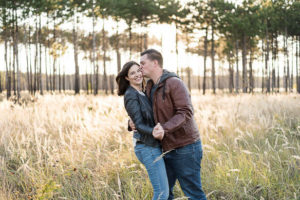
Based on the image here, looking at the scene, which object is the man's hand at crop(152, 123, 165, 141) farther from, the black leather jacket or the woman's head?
the woman's head

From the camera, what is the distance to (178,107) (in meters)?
2.44

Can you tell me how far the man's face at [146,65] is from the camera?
2623 millimetres

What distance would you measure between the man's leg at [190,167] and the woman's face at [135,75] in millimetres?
831

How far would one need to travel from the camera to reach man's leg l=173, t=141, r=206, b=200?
254cm

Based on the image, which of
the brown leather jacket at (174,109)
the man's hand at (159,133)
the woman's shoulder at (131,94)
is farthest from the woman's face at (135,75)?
the man's hand at (159,133)

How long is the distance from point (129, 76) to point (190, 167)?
1.14 meters

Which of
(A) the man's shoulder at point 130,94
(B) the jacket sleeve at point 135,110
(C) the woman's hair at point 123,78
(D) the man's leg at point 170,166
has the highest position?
(C) the woman's hair at point 123,78

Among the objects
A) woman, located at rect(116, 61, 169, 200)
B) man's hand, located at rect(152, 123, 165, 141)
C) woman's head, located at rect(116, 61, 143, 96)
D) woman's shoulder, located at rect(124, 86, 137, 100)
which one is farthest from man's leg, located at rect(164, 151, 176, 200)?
woman's head, located at rect(116, 61, 143, 96)

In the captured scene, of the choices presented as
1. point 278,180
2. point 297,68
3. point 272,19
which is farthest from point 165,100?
point 297,68

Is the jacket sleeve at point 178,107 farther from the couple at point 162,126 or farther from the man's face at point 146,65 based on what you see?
the man's face at point 146,65

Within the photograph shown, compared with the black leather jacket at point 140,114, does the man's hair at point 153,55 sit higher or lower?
higher

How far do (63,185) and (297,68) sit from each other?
37071 millimetres

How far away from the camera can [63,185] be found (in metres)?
3.85

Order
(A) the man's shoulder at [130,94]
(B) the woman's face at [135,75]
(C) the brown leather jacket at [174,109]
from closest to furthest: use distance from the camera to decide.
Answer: (C) the brown leather jacket at [174,109] → (A) the man's shoulder at [130,94] → (B) the woman's face at [135,75]
